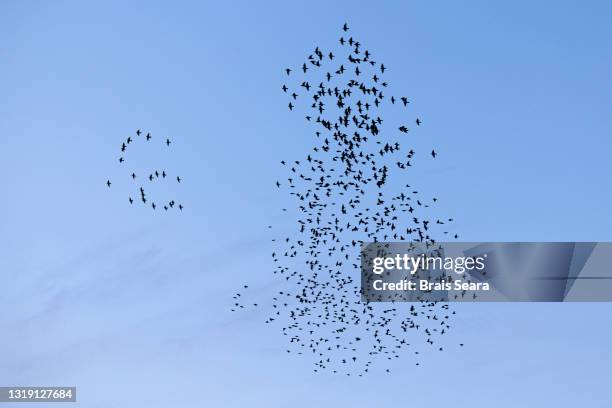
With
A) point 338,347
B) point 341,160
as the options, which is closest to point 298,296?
point 338,347

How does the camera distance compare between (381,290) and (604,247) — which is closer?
(381,290)

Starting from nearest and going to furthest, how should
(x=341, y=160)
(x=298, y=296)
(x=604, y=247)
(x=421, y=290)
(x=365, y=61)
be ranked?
(x=365, y=61)
(x=341, y=160)
(x=298, y=296)
(x=421, y=290)
(x=604, y=247)

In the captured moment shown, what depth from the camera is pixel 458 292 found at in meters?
74.1

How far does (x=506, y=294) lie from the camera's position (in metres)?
75.1

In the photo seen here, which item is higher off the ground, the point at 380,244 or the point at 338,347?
the point at 380,244

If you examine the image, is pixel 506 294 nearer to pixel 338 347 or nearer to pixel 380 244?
pixel 380 244

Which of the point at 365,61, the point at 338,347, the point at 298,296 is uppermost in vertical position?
the point at 365,61

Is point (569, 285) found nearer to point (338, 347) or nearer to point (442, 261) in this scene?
point (442, 261)

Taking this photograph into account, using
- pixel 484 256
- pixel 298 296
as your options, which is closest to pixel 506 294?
pixel 484 256

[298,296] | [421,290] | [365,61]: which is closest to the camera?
[365,61]

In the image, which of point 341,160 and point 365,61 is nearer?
point 365,61

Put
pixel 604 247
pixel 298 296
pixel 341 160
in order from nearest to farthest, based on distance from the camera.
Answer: pixel 341 160, pixel 298 296, pixel 604 247

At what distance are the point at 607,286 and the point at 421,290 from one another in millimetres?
12741

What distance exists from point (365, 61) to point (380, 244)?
897 inches
